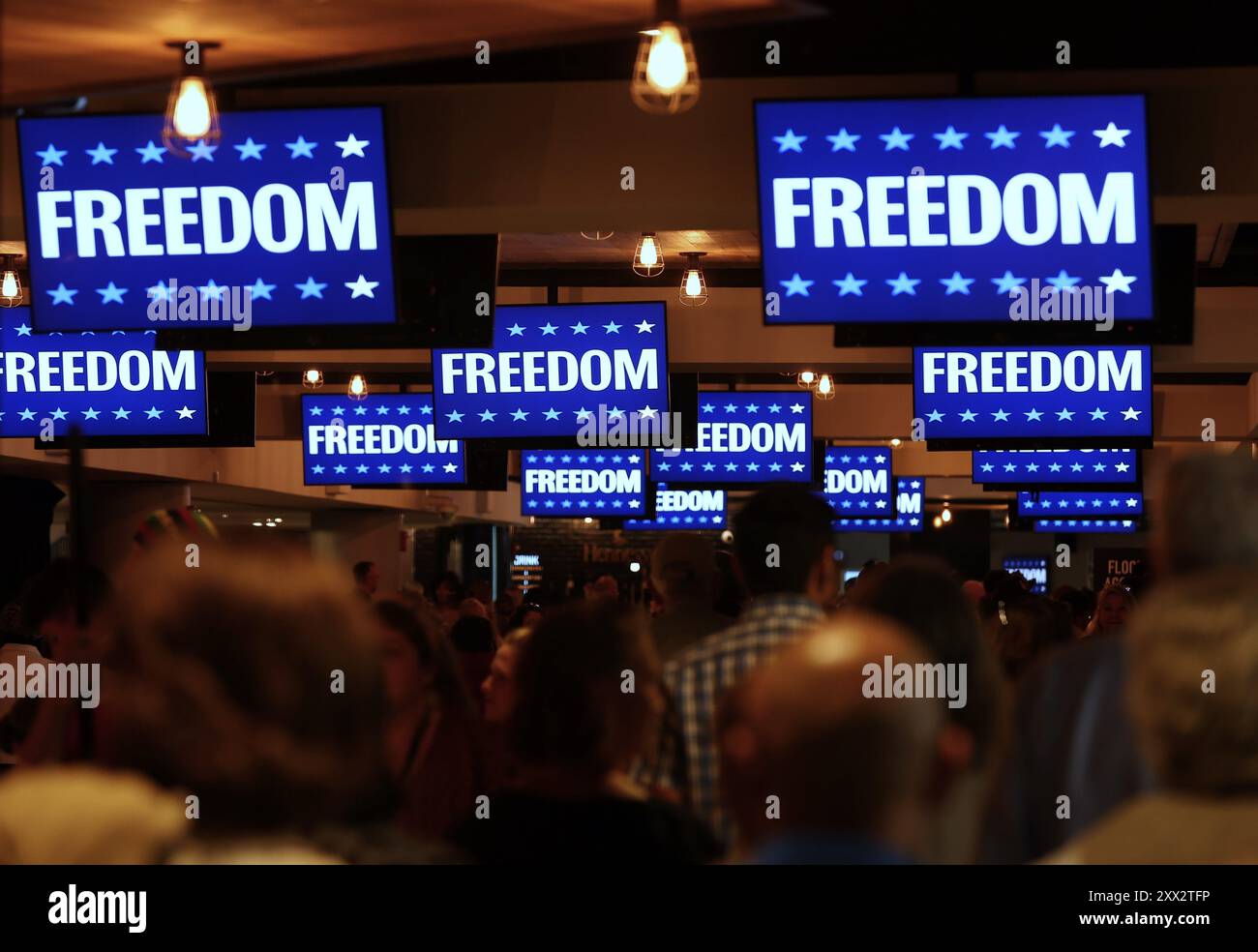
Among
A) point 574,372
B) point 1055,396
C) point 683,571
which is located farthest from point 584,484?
point 683,571

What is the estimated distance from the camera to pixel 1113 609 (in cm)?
1025

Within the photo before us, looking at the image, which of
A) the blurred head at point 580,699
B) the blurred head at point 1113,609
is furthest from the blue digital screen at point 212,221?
the blurred head at point 1113,609

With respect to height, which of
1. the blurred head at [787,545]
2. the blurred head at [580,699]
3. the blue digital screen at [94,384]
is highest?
the blue digital screen at [94,384]

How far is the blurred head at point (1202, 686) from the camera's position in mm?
2219

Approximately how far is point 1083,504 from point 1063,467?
198 inches

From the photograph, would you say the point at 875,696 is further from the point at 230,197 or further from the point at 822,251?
the point at 230,197

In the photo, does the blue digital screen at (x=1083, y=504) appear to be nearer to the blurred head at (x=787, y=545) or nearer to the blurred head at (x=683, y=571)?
the blurred head at (x=683, y=571)

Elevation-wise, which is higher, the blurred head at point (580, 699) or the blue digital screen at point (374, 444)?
the blue digital screen at point (374, 444)

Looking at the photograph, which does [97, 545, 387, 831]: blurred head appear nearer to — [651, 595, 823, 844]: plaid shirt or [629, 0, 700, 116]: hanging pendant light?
[651, 595, 823, 844]: plaid shirt

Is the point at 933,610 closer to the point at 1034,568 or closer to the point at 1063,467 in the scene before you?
the point at 1063,467

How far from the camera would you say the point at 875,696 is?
209 cm

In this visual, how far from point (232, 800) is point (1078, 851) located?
1139 millimetres

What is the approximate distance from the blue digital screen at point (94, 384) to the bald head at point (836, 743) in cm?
750
